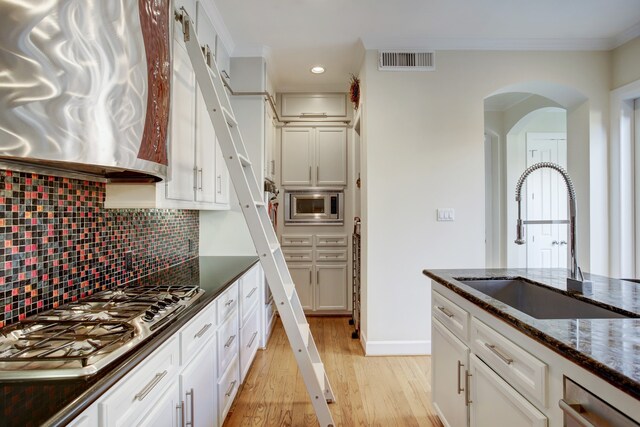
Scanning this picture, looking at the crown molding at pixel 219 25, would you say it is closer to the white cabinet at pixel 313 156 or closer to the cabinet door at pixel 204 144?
the cabinet door at pixel 204 144

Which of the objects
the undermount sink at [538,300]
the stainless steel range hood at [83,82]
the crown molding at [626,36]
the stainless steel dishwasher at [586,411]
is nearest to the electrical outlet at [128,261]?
the stainless steel range hood at [83,82]

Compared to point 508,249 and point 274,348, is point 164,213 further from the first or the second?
point 508,249

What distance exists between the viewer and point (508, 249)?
14.5 ft

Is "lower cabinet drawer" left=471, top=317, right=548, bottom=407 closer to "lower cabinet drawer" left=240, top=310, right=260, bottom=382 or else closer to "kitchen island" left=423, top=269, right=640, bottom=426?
"kitchen island" left=423, top=269, right=640, bottom=426

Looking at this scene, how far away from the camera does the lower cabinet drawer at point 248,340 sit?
2.27m

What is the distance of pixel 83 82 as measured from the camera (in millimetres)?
914

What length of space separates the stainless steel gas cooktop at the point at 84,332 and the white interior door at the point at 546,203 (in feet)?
14.7

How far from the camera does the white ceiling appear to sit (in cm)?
242

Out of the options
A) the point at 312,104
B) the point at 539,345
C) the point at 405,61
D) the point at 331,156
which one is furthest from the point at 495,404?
the point at 312,104

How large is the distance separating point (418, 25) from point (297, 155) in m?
1.89

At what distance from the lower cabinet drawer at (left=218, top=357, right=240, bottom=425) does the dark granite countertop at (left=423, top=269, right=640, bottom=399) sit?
1.32m

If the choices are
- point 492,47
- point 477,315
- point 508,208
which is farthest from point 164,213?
point 508,208

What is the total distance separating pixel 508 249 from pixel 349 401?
Answer: 3308mm

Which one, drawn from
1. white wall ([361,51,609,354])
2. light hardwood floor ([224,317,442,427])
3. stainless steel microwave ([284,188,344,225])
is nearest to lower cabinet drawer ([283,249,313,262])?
stainless steel microwave ([284,188,344,225])
